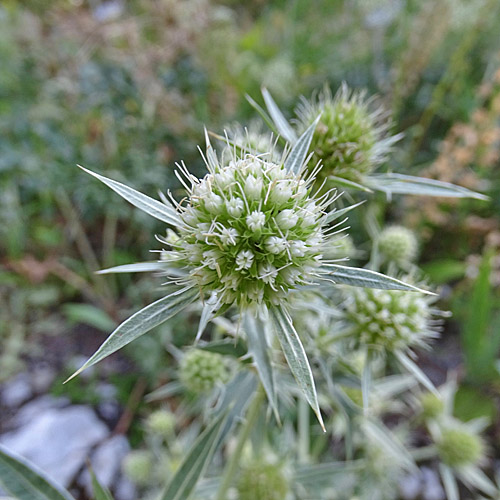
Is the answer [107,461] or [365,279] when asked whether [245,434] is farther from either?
[107,461]

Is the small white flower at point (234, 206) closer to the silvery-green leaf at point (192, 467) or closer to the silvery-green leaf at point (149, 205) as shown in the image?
the silvery-green leaf at point (149, 205)

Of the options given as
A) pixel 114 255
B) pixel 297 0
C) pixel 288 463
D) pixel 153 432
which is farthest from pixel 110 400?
pixel 297 0

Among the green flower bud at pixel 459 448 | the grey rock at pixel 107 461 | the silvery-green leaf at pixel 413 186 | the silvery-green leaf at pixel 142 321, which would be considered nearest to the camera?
the silvery-green leaf at pixel 142 321

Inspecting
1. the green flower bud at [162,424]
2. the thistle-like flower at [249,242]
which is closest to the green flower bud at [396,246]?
the thistle-like flower at [249,242]

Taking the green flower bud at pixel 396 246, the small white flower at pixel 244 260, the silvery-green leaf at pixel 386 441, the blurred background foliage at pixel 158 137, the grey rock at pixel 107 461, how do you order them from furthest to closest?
the blurred background foliage at pixel 158 137 < the grey rock at pixel 107 461 < the green flower bud at pixel 396 246 < the silvery-green leaf at pixel 386 441 < the small white flower at pixel 244 260

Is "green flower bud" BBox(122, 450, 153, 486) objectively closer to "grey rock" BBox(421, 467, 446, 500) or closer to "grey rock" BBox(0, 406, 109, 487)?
"grey rock" BBox(0, 406, 109, 487)

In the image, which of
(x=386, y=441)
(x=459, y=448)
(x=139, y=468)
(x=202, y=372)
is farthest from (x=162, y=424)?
(x=459, y=448)

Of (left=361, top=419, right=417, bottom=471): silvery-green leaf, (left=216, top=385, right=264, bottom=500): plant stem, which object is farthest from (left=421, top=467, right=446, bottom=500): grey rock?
(left=216, top=385, right=264, bottom=500): plant stem
